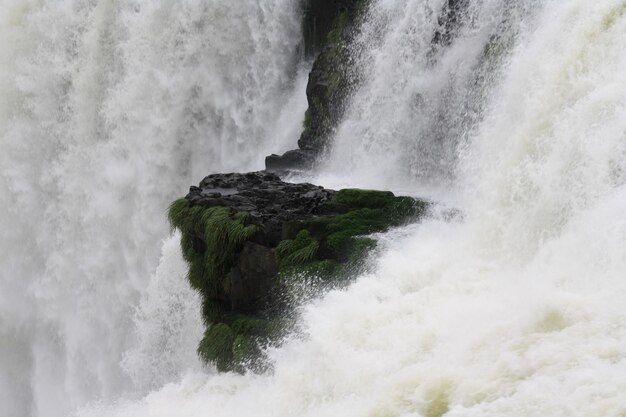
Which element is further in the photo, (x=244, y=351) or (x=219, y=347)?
(x=219, y=347)

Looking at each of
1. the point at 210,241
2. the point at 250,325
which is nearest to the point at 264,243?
the point at 210,241

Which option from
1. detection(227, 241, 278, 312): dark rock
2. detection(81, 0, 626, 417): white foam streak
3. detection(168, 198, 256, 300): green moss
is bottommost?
detection(81, 0, 626, 417): white foam streak

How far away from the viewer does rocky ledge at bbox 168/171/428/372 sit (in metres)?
10.2

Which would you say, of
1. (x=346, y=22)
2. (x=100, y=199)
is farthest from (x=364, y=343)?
(x=100, y=199)

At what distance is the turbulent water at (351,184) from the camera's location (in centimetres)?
707

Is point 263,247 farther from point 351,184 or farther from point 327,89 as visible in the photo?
point 327,89

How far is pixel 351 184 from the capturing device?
14188 millimetres

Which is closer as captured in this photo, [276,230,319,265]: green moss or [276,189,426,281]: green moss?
[276,189,426,281]: green moss

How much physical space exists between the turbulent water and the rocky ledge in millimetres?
483

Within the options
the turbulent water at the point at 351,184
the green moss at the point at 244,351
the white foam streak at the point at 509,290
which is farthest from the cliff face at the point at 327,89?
the green moss at the point at 244,351

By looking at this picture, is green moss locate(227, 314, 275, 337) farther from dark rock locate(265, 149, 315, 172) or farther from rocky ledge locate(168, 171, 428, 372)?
dark rock locate(265, 149, 315, 172)

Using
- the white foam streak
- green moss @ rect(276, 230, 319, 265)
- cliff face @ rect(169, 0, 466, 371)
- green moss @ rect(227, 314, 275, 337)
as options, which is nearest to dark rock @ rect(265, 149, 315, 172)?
cliff face @ rect(169, 0, 466, 371)

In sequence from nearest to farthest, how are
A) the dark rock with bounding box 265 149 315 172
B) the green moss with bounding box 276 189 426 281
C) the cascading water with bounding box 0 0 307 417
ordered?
the green moss with bounding box 276 189 426 281, the dark rock with bounding box 265 149 315 172, the cascading water with bounding box 0 0 307 417

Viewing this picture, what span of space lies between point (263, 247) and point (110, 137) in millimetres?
10454
